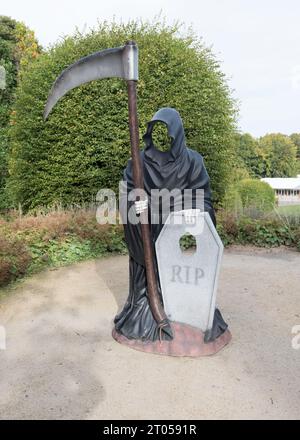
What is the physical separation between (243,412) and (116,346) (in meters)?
1.45

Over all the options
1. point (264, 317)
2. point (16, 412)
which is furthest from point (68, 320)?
point (264, 317)

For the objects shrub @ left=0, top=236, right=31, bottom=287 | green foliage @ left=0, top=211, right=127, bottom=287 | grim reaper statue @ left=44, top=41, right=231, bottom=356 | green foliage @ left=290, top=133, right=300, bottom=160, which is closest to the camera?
grim reaper statue @ left=44, top=41, right=231, bottom=356

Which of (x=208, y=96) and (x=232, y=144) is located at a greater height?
(x=208, y=96)

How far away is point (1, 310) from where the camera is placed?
4.93 metres

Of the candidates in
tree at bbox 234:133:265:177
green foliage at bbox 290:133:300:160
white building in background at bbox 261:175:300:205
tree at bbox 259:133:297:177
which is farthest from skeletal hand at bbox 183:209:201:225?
green foliage at bbox 290:133:300:160

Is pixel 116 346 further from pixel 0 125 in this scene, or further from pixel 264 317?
pixel 0 125

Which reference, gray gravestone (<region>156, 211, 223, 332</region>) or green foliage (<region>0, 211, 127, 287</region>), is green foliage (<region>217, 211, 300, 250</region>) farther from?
gray gravestone (<region>156, 211, 223, 332</region>)

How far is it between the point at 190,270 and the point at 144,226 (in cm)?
60

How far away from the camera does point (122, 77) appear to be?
3379 mm

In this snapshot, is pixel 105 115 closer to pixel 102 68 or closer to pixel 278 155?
pixel 102 68

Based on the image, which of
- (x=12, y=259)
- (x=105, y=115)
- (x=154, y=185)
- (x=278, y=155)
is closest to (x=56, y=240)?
(x=12, y=259)

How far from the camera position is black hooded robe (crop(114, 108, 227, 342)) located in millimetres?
3588

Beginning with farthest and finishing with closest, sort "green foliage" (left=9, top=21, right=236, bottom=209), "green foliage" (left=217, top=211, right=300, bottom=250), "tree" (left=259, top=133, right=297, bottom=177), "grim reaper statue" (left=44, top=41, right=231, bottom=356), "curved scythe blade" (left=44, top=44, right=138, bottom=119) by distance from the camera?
"tree" (left=259, top=133, right=297, bottom=177), "green foliage" (left=9, top=21, right=236, bottom=209), "green foliage" (left=217, top=211, right=300, bottom=250), "grim reaper statue" (left=44, top=41, right=231, bottom=356), "curved scythe blade" (left=44, top=44, right=138, bottom=119)

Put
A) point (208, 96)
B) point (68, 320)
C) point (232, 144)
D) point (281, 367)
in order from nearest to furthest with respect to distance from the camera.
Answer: point (281, 367), point (68, 320), point (208, 96), point (232, 144)
